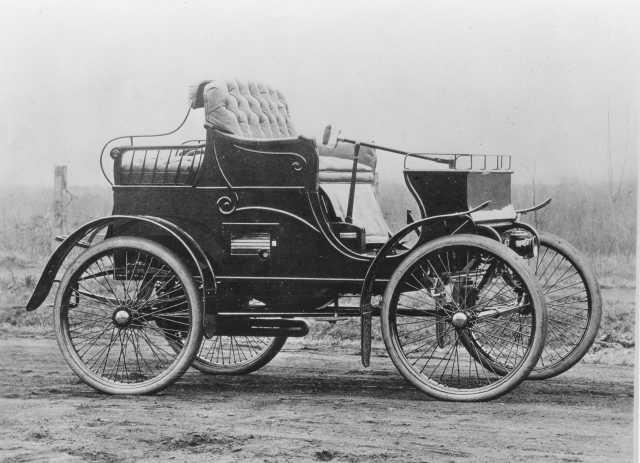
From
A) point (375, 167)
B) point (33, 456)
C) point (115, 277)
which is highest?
point (375, 167)

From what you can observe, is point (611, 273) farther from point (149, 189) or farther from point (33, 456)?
point (33, 456)

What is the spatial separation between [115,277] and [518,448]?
242cm

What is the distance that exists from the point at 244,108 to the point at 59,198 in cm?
238

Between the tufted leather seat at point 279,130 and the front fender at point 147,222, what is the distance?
64 cm

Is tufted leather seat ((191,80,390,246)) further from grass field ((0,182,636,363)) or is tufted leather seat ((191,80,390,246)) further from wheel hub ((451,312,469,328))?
wheel hub ((451,312,469,328))

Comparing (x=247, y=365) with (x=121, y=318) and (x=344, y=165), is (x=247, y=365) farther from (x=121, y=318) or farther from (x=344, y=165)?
(x=344, y=165)

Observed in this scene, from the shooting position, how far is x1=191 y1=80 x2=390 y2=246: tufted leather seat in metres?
5.00

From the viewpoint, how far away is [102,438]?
4.18 m

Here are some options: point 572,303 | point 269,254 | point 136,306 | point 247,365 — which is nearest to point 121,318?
point 136,306

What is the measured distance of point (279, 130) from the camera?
5586mm

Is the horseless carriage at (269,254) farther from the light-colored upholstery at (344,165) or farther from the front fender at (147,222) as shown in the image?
the light-colored upholstery at (344,165)

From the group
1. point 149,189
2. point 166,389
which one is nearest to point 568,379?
point 166,389

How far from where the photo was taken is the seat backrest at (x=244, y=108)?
4.96 metres

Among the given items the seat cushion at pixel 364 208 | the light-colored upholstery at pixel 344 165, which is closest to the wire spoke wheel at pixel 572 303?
the seat cushion at pixel 364 208
